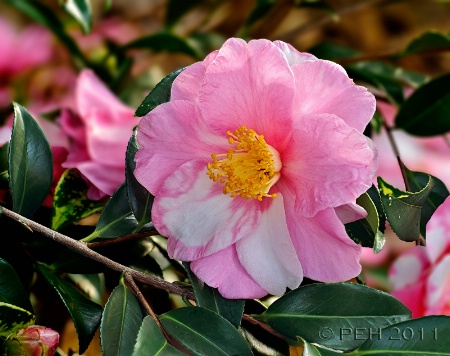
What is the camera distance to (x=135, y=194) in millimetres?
575

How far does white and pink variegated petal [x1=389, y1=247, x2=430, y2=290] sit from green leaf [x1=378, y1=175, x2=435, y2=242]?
0.29 metres

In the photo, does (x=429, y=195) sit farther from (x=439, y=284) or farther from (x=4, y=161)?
(x=4, y=161)

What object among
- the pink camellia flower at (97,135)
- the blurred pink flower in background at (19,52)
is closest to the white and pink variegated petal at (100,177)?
the pink camellia flower at (97,135)

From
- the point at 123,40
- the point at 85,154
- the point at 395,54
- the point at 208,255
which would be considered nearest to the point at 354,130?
the point at 208,255

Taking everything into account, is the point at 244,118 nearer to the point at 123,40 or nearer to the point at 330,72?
the point at 330,72

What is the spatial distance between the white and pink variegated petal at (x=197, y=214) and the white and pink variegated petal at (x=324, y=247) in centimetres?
4

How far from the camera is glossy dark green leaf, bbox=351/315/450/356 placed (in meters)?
0.54

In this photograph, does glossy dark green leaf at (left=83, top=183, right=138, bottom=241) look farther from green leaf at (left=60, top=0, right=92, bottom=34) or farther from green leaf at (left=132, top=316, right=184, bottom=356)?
green leaf at (left=60, top=0, right=92, bottom=34)

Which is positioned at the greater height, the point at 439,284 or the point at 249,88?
the point at 249,88

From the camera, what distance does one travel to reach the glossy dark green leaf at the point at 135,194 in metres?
0.57

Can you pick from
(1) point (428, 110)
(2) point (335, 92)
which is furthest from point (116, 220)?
(1) point (428, 110)

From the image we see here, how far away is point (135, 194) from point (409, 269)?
0.45 meters

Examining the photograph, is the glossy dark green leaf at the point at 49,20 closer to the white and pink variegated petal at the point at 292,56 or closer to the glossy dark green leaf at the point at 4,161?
the glossy dark green leaf at the point at 4,161

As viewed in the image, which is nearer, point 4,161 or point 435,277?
point 4,161
